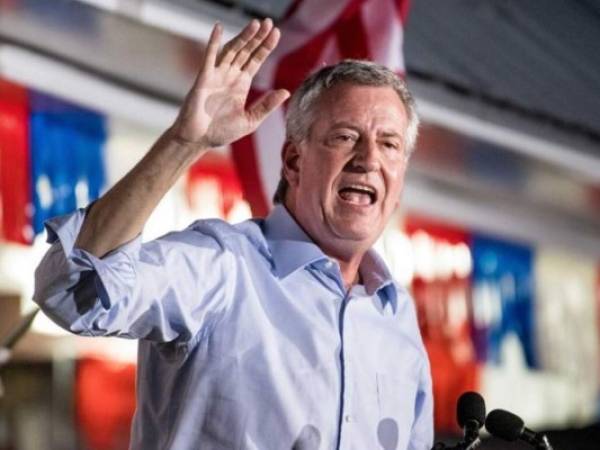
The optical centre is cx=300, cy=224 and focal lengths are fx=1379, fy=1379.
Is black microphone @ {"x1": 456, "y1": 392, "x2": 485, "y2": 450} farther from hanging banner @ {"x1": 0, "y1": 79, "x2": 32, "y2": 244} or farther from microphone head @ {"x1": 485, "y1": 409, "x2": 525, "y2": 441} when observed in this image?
hanging banner @ {"x1": 0, "y1": 79, "x2": 32, "y2": 244}

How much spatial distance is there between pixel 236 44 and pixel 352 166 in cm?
33

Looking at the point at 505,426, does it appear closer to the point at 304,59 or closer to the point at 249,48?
the point at 249,48

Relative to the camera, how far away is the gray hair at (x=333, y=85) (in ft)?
7.29

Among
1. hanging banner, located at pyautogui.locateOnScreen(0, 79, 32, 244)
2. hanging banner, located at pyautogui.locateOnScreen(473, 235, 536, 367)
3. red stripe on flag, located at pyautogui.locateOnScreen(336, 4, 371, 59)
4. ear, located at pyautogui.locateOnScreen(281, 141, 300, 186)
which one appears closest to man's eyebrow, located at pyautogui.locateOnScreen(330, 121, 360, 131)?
ear, located at pyautogui.locateOnScreen(281, 141, 300, 186)

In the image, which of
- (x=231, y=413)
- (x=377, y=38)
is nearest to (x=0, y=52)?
(x=377, y=38)

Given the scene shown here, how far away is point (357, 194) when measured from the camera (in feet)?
7.07

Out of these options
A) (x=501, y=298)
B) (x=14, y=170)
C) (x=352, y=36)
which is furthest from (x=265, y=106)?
(x=501, y=298)

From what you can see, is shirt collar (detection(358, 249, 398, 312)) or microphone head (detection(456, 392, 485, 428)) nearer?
microphone head (detection(456, 392, 485, 428))

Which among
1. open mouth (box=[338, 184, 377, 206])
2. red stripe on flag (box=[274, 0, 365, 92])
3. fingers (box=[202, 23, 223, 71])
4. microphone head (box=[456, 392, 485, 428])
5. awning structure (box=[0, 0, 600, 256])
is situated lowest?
microphone head (box=[456, 392, 485, 428])

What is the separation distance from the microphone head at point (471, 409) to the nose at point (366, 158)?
1.36 feet

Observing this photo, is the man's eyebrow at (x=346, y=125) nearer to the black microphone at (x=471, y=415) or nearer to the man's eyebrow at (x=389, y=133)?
the man's eyebrow at (x=389, y=133)

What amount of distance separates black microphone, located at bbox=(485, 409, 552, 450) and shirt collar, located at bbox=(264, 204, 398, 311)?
40 cm

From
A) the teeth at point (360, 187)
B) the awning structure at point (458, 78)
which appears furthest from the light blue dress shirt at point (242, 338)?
the awning structure at point (458, 78)

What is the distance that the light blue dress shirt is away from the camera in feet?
5.92
